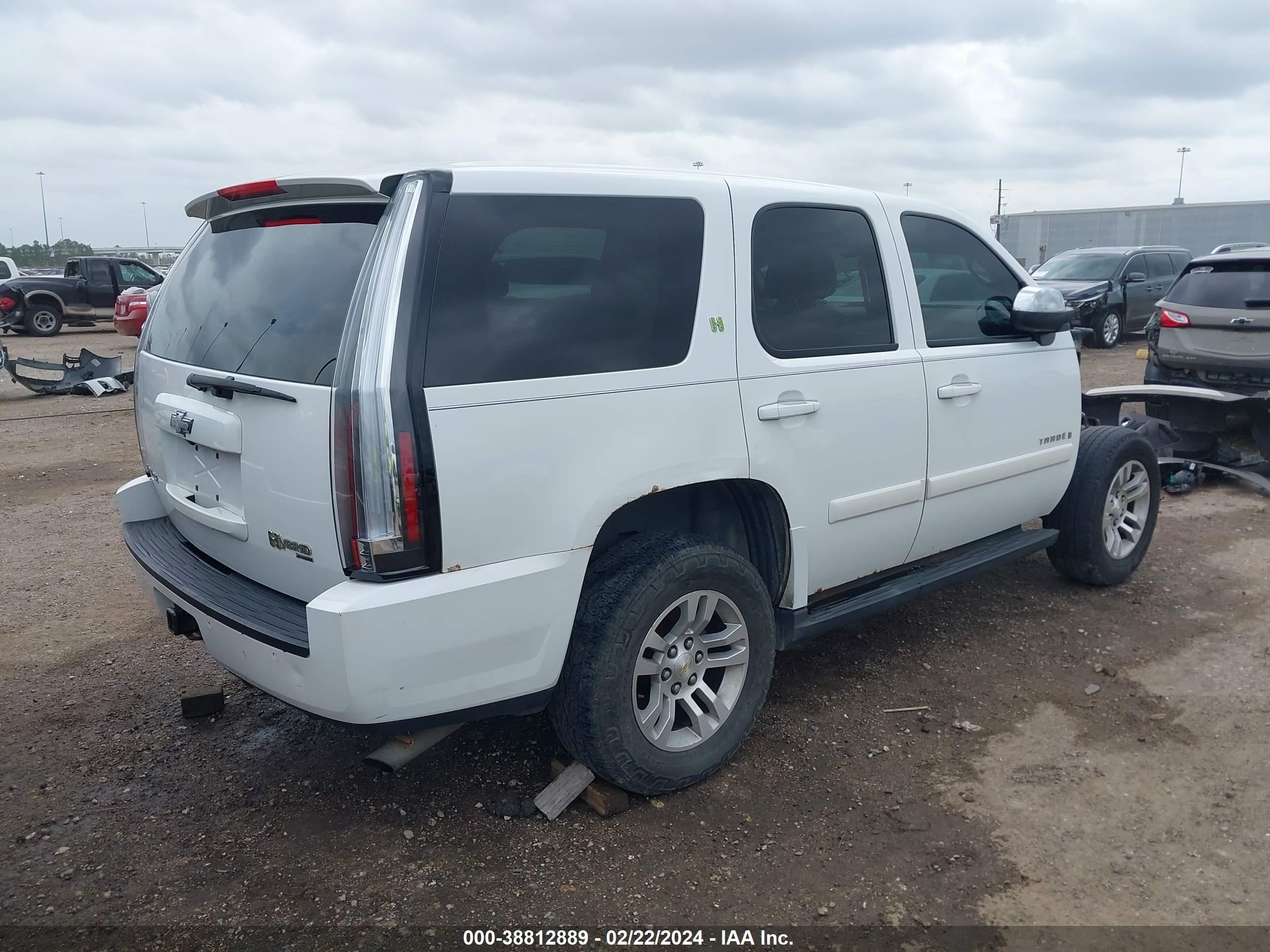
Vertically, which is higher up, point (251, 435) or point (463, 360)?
point (463, 360)

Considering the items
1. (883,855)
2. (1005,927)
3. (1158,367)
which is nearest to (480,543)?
(883,855)

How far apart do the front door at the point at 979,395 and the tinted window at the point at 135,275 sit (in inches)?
895

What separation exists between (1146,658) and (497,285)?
11.1 feet

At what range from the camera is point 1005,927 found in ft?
8.41

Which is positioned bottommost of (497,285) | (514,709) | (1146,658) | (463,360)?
(1146,658)

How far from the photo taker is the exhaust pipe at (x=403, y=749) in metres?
2.77

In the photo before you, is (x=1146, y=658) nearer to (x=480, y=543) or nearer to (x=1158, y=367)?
(x=480, y=543)

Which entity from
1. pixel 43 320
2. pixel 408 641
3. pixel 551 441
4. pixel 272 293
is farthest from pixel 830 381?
pixel 43 320

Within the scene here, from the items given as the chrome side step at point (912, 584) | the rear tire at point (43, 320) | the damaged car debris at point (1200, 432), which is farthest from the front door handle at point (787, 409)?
the rear tire at point (43, 320)

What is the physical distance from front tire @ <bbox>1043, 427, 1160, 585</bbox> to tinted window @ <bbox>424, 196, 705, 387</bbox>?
106 inches

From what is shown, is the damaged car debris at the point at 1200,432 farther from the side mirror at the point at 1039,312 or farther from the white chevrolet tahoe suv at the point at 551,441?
the white chevrolet tahoe suv at the point at 551,441

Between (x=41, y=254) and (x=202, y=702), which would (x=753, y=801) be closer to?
(x=202, y=702)

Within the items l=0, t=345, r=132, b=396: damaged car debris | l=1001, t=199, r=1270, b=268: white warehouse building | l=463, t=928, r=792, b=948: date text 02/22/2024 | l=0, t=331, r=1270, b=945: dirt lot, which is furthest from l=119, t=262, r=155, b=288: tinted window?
l=1001, t=199, r=1270, b=268: white warehouse building

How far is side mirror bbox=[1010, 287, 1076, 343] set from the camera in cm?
411
